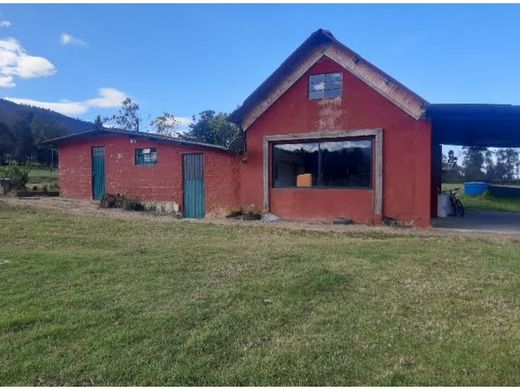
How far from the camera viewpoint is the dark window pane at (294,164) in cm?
1389

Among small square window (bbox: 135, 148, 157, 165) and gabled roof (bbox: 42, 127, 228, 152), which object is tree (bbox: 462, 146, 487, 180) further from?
small square window (bbox: 135, 148, 157, 165)

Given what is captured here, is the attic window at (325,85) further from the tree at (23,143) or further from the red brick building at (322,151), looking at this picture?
the tree at (23,143)

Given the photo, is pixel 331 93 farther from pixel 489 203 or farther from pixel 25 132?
pixel 25 132

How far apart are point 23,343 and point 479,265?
6674mm

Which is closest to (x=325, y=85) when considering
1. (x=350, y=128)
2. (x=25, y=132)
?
(x=350, y=128)

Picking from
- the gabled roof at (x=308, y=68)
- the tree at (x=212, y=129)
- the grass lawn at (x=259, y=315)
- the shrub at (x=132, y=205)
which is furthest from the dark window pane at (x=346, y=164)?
the tree at (x=212, y=129)

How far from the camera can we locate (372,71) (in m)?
12.6

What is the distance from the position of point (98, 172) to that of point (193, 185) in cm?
544

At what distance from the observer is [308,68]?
44.8ft

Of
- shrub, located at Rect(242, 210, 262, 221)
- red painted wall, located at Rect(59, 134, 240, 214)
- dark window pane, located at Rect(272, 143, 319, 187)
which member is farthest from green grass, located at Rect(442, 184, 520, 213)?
red painted wall, located at Rect(59, 134, 240, 214)

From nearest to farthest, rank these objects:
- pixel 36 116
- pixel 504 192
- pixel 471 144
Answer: pixel 471 144
pixel 504 192
pixel 36 116

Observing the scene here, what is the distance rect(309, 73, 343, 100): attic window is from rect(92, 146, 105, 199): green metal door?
32.8ft

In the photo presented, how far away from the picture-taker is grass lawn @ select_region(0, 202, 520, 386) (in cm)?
336

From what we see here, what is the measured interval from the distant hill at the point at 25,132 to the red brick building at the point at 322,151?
3605cm
